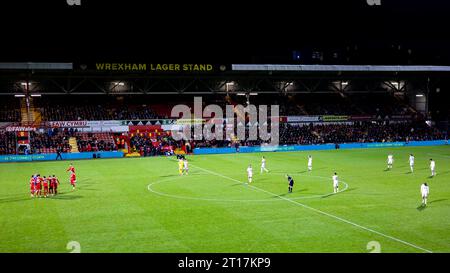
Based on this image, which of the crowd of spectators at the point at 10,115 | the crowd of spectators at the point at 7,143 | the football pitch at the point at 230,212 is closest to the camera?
the football pitch at the point at 230,212

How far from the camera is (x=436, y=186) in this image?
28422 millimetres

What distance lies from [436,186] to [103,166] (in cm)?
2908

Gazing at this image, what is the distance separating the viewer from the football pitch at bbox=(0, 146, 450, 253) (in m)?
15.9

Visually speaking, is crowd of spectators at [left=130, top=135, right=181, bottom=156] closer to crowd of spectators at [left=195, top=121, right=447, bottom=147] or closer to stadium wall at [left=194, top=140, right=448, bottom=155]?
crowd of spectators at [left=195, top=121, right=447, bottom=147]

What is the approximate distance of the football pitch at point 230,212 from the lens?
52.2 ft

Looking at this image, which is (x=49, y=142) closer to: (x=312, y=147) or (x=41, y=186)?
(x=41, y=186)

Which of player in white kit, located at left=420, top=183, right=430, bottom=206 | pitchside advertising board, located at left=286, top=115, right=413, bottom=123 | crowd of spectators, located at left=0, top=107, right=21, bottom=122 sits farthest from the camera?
pitchside advertising board, located at left=286, top=115, right=413, bottom=123

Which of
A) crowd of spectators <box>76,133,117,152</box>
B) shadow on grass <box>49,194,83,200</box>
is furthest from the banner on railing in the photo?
shadow on grass <box>49,194,83,200</box>

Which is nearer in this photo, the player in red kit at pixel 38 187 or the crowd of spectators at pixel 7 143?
the player in red kit at pixel 38 187

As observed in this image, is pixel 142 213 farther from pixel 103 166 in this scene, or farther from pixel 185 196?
pixel 103 166

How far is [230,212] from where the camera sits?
21.3 m

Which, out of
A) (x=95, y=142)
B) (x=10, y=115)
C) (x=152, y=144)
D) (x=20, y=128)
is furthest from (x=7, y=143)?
(x=152, y=144)

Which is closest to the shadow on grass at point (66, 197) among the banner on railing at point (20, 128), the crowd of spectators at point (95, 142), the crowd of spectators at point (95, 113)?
the crowd of spectators at point (95, 142)

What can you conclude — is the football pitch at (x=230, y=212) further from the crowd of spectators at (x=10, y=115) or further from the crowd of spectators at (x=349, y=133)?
the crowd of spectators at (x=349, y=133)
